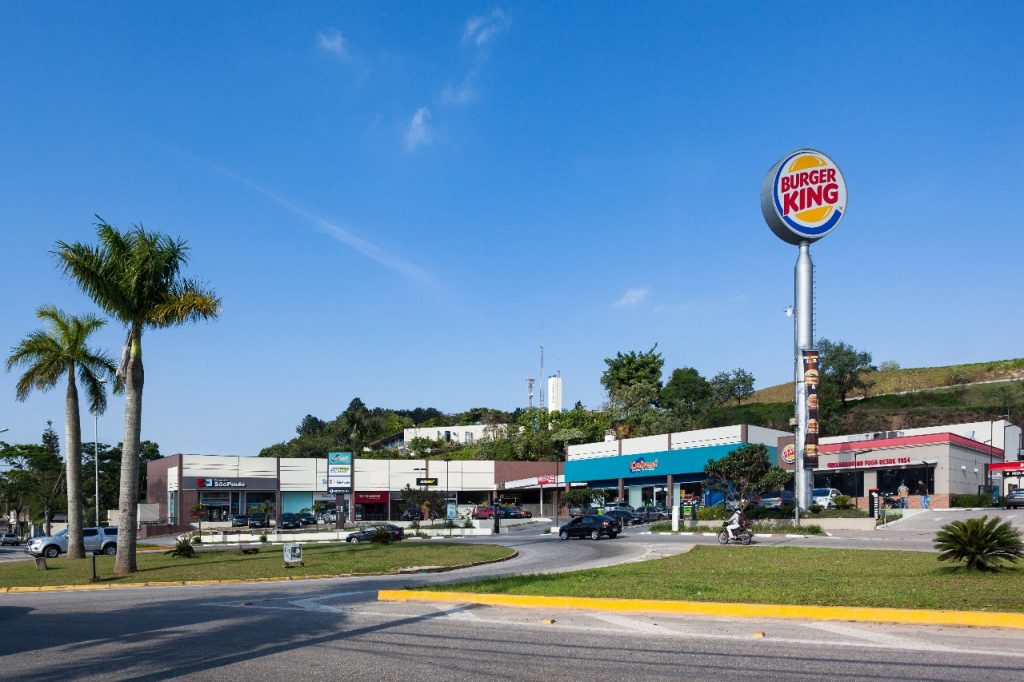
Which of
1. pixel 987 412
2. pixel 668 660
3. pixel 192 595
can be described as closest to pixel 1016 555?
pixel 668 660

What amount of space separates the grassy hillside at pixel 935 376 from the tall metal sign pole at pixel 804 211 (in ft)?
216

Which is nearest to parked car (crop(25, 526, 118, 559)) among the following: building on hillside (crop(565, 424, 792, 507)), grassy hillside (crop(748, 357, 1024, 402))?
building on hillside (crop(565, 424, 792, 507))

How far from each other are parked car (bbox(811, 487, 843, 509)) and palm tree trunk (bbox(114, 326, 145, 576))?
3657cm

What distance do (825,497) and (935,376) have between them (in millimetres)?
84356

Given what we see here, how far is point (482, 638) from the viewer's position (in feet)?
39.9

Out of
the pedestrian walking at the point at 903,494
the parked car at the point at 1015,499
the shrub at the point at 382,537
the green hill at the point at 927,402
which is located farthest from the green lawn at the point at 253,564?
the green hill at the point at 927,402

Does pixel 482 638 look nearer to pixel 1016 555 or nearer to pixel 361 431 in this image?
pixel 1016 555

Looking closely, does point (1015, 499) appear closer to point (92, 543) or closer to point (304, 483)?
point (92, 543)

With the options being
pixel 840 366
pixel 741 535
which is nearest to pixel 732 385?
pixel 840 366

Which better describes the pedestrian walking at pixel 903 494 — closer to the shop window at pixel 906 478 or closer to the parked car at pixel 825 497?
the shop window at pixel 906 478

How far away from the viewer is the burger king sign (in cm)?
5262

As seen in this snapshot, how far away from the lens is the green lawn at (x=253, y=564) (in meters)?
25.2

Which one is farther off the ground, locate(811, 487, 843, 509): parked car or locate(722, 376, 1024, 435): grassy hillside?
locate(722, 376, 1024, 435): grassy hillside

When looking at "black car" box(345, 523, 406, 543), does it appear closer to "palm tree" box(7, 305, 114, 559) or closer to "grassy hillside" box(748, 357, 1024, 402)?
"palm tree" box(7, 305, 114, 559)
